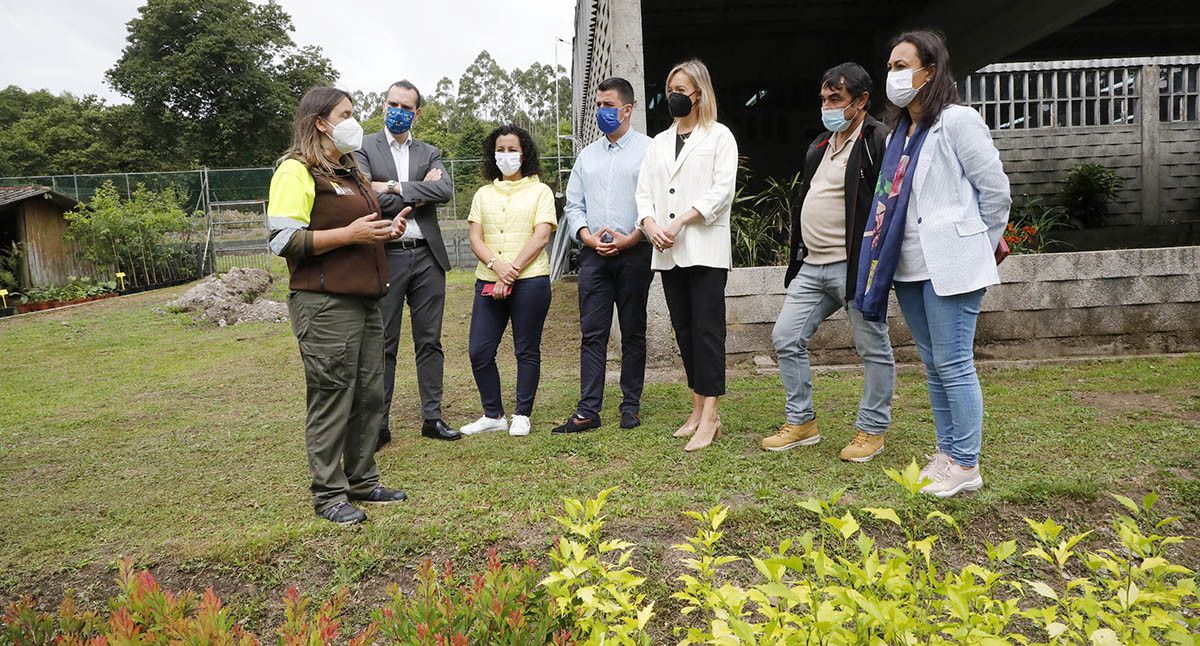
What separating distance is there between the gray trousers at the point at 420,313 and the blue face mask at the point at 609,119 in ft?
4.04

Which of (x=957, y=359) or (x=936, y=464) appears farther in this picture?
(x=936, y=464)

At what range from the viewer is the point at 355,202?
11.0 feet

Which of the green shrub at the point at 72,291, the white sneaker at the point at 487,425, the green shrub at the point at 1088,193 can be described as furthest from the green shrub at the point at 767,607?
the green shrub at the point at 72,291

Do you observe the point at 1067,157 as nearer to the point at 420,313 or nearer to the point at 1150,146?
the point at 1150,146

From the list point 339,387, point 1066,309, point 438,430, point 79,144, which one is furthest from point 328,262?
point 79,144

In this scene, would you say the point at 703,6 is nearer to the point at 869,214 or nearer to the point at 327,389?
the point at 869,214

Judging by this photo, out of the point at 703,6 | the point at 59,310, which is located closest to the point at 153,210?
the point at 59,310

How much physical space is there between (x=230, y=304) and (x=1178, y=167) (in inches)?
622

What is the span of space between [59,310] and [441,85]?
7809 cm

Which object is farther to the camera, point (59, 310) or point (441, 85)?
point (441, 85)

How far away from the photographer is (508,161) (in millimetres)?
4676

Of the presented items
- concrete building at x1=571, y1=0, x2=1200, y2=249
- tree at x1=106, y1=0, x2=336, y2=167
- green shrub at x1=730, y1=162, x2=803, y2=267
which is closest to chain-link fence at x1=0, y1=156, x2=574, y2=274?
concrete building at x1=571, y1=0, x2=1200, y2=249

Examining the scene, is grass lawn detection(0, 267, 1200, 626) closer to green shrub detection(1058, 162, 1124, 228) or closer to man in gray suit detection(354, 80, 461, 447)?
man in gray suit detection(354, 80, 461, 447)

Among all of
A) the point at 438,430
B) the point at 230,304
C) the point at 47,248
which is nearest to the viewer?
the point at 438,430
